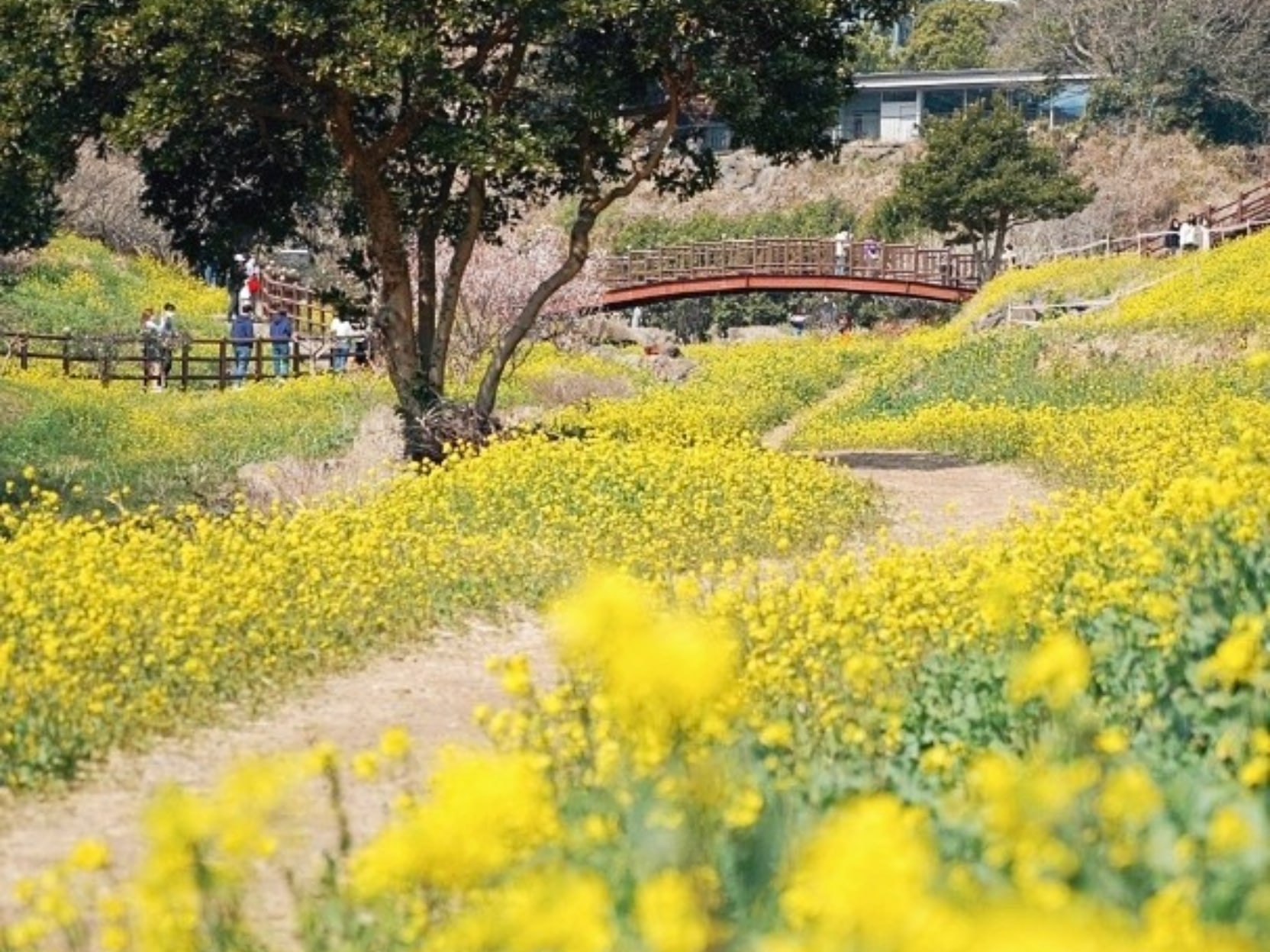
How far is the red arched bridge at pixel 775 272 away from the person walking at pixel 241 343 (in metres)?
16.4

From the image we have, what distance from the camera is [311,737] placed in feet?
26.5

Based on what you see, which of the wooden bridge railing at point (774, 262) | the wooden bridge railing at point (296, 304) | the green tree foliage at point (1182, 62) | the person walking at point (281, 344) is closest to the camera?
the person walking at point (281, 344)

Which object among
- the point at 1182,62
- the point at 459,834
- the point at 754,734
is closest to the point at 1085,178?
the point at 1182,62

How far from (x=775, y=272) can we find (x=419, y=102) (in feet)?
117

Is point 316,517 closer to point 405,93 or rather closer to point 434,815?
point 405,93

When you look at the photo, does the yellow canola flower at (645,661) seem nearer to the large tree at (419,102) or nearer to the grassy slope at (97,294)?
the large tree at (419,102)

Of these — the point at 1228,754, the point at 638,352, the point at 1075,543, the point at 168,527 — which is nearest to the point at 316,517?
the point at 168,527

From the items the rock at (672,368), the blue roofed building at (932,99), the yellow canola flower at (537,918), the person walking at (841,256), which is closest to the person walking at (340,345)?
the rock at (672,368)

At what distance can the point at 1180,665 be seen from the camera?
19.3 feet

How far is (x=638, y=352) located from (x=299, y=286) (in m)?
7.05

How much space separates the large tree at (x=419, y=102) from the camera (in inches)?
643

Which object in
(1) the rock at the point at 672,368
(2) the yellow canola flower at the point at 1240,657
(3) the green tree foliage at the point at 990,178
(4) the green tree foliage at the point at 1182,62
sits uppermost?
(4) the green tree foliage at the point at 1182,62

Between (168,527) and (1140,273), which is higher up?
(1140,273)

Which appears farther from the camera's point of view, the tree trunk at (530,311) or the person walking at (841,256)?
the person walking at (841,256)
